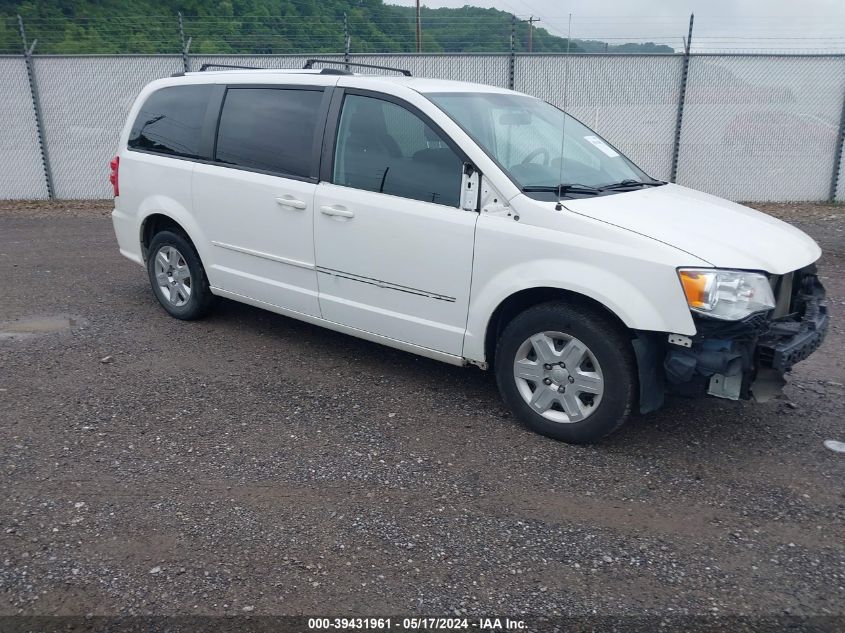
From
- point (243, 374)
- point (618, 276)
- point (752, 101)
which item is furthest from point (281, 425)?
point (752, 101)

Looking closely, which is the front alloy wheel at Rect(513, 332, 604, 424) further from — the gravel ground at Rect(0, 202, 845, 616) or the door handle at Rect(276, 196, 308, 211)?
the door handle at Rect(276, 196, 308, 211)

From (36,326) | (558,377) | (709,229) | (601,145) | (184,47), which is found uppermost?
(184,47)

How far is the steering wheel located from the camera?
14.8ft

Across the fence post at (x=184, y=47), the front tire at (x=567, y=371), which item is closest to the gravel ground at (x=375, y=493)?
the front tire at (x=567, y=371)

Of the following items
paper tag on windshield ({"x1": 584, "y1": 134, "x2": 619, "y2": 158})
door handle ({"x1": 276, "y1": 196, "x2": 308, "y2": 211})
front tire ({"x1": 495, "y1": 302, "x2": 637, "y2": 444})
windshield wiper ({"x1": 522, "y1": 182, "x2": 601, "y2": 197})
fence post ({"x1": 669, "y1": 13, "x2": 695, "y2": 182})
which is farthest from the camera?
fence post ({"x1": 669, "y1": 13, "x2": 695, "y2": 182})

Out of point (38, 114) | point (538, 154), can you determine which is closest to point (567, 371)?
point (538, 154)

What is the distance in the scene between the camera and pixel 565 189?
14.3ft

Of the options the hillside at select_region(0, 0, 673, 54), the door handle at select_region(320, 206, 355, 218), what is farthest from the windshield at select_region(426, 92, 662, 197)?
the hillside at select_region(0, 0, 673, 54)

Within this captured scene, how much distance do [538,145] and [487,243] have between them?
93 centimetres

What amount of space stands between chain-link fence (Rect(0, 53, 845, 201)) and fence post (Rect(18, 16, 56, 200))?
0.03 metres

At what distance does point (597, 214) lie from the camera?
3.98 metres

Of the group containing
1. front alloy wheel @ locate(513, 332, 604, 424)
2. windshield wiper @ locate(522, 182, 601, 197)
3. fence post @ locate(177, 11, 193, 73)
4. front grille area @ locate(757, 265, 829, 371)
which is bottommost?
front alloy wheel @ locate(513, 332, 604, 424)

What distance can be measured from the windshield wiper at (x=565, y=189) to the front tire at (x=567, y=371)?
66 cm

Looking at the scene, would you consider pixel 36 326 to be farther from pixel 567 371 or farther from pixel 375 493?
pixel 567 371
